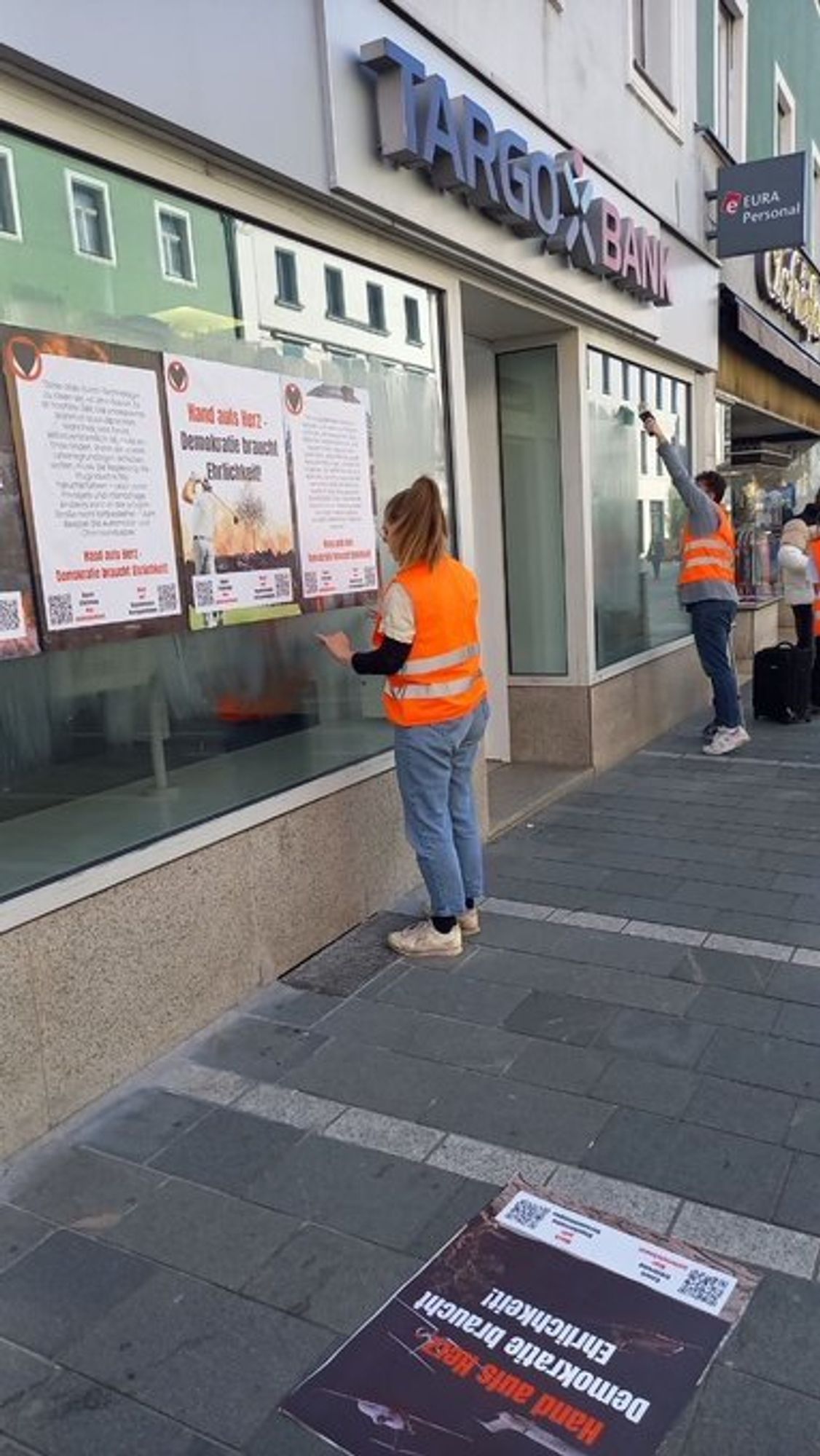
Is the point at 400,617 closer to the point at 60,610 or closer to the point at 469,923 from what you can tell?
the point at 60,610

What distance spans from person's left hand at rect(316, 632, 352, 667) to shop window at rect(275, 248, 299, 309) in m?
1.29

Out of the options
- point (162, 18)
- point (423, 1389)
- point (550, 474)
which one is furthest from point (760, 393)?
point (423, 1389)

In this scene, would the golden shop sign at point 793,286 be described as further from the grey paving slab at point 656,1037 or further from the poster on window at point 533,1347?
the poster on window at point 533,1347

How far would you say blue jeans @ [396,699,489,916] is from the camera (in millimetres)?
3959

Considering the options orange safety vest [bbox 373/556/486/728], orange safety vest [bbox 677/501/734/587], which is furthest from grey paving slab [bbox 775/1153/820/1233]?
orange safety vest [bbox 677/501/734/587]

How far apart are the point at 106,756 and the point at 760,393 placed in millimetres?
10150

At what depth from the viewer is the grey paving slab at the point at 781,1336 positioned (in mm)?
2121

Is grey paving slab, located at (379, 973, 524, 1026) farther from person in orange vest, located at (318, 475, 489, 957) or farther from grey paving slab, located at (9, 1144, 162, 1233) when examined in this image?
grey paving slab, located at (9, 1144, 162, 1233)

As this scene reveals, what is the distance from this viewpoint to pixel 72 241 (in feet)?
10.7

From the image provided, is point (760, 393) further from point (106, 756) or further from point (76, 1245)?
point (76, 1245)

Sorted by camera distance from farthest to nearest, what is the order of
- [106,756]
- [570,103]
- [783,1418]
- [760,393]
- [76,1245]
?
[760,393]
[570,103]
[106,756]
[76,1245]
[783,1418]

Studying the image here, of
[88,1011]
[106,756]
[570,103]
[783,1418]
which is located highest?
[570,103]

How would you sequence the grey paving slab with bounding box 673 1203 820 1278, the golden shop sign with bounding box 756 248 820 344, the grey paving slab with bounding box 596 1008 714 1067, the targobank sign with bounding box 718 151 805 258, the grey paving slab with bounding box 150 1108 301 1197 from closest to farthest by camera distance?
the grey paving slab with bounding box 673 1203 820 1278 < the grey paving slab with bounding box 150 1108 301 1197 < the grey paving slab with bounding box 596 1008 714 1067 < the targobank sign with bounding box 718 151 805 258 < the golden shop sign with bounding box 756 248 820 344

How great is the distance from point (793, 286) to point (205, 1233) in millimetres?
12936
